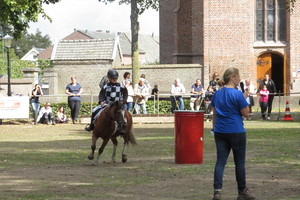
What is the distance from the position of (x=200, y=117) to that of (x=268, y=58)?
115 ft

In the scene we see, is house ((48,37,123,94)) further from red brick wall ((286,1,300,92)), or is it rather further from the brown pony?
the brown pony

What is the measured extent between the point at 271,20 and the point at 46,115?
2115 cm

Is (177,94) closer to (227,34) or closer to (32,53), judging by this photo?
(227,34)

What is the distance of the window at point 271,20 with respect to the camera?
162 feet

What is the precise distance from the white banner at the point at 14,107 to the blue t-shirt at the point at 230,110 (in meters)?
23.0

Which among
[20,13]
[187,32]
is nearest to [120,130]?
[20,13]

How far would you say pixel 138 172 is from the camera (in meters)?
13.7

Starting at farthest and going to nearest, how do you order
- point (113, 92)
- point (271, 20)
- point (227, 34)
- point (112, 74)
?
point (271, 20) → point (227, 34) → point (113, 92) → point (112, 74)

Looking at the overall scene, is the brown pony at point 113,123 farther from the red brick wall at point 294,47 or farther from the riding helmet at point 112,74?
the red brick wall at point 294,47

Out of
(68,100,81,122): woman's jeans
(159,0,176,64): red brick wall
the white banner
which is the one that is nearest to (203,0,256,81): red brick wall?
(159,0,176,64): red brick wall

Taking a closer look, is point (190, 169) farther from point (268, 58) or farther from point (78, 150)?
point (268, 58)

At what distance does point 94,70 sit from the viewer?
52.8 m

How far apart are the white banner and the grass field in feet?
32.1

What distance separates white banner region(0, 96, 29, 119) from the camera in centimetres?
3244
